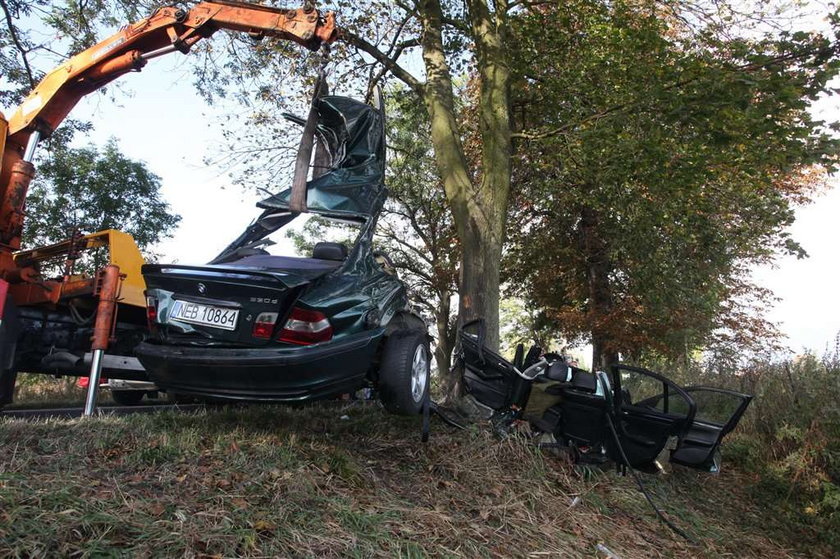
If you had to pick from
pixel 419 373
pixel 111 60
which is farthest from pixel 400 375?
pixel 111 60

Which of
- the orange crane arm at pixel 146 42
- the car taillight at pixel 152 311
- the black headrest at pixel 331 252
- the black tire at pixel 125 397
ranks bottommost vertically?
the black tire at pixel 125 397

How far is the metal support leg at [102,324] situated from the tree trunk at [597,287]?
13294mm

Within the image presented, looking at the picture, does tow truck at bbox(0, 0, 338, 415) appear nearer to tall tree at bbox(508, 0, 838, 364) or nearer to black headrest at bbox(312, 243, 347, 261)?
black headrest at bbox(312, 243, 347, 261)

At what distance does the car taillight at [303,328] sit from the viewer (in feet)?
13.4

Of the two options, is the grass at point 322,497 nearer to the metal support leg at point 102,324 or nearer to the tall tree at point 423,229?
the metal support leg at point 102,324

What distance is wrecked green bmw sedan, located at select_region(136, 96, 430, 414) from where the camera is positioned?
402 cm

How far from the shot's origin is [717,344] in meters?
19.1

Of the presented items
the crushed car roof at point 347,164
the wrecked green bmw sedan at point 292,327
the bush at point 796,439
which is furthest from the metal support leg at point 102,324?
the bush at point 796,439

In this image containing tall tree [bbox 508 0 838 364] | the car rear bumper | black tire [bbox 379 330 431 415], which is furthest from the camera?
tall tree [bbox 508 0 838 364]

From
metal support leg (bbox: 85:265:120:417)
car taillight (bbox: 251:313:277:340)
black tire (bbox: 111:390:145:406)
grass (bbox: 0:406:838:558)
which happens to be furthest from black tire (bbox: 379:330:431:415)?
black tire (bbox: 111:390:145:406)

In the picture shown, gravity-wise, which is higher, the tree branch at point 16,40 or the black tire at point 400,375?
the tree branch at point 16,40

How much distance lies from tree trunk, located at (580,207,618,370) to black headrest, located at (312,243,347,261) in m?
12.5

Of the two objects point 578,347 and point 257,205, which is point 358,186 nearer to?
point 257,205

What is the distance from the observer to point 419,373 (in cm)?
512
